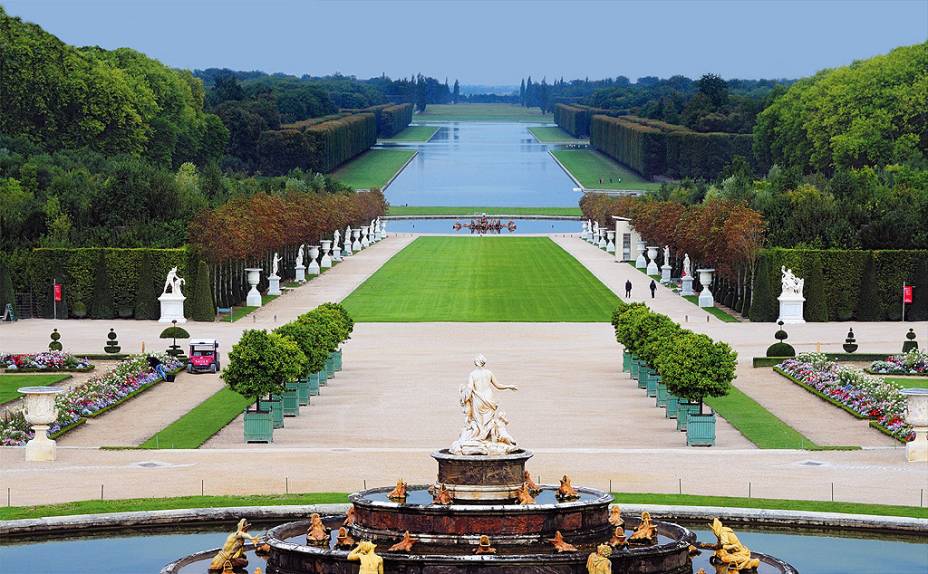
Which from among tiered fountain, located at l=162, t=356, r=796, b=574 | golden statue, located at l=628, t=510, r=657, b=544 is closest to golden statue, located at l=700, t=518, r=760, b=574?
tiered fountain, located at l=162, t=356, r=796, b=574

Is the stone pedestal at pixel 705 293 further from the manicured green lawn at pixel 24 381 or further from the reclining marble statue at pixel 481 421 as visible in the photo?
the reclining marble statue at pixel 481 421

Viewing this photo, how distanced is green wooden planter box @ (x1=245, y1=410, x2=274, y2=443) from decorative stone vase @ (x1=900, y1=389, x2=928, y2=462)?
13.7 m

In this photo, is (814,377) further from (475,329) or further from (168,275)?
(168,275)

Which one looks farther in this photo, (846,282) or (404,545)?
(846,282)

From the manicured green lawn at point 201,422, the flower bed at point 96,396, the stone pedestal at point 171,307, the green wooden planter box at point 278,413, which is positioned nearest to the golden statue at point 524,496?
the manicured green lawn at point 201,422

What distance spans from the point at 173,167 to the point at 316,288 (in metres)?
65.5

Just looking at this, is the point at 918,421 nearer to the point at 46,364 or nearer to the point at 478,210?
the point at 46,364

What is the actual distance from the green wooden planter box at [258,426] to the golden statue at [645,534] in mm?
15333

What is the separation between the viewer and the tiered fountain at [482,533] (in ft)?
89.7

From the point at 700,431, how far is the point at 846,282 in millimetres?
32689

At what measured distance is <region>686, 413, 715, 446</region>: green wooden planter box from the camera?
42.2 metres

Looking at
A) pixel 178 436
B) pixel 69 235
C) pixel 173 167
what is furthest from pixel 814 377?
pixel 173 167

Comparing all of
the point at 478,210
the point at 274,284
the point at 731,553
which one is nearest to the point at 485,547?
the point at 731,553

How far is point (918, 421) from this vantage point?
39531mm
